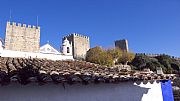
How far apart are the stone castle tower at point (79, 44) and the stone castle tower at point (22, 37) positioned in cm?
1246

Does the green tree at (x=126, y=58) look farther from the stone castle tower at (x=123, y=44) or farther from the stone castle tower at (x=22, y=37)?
the stone castle tower at (x=22, y=37)

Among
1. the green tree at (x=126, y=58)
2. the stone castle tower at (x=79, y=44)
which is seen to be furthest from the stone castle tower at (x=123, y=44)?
the green tree at (x=126, y=58)

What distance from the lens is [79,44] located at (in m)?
67.8

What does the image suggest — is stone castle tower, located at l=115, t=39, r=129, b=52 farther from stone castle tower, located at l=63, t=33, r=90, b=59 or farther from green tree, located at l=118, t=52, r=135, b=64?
green tree, located at l=118, t=52, r=135, b=64

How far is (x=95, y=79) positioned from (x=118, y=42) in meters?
70.3

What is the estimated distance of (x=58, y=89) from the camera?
5.88 m

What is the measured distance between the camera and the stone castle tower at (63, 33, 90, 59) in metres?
65.3

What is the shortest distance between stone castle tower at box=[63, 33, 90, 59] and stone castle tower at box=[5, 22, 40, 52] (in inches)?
491

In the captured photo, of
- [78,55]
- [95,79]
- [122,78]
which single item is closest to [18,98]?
[95,79]

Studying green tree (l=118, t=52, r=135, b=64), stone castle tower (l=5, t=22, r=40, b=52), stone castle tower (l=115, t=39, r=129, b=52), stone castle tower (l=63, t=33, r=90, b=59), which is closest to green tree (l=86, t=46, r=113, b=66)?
green tree (l=118, t=52, r=135, b=64)

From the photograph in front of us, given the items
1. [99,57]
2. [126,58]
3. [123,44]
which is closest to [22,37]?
[99,57]

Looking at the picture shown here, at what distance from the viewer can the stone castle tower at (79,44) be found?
65.3 m

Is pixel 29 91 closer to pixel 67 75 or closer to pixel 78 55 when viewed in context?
pixel 67 75

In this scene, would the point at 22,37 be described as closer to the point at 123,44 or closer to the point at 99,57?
the point at 99,57
